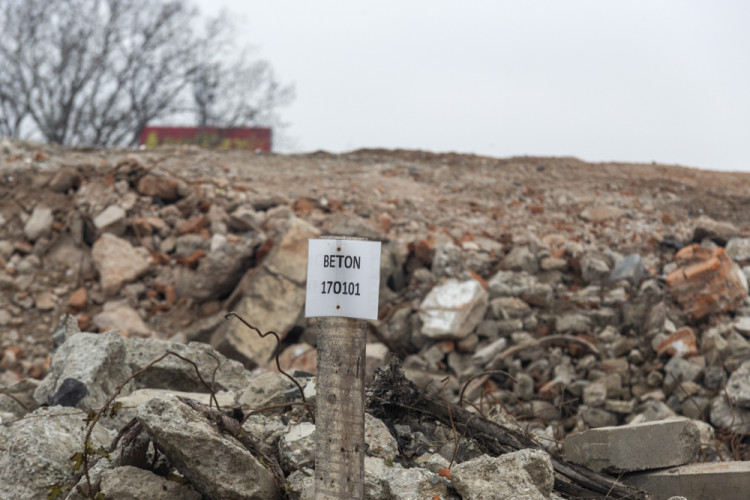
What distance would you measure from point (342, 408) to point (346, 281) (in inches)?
18.4

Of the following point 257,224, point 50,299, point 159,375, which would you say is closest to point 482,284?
point 257,224

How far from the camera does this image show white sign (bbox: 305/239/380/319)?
2.53 meters

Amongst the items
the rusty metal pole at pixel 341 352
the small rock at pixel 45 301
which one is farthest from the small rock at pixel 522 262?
the rusty metal pole at pixel 341 352

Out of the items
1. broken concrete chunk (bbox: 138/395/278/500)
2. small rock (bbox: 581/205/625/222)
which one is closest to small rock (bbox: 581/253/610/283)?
small rock (bbox: 581/205/625/222)

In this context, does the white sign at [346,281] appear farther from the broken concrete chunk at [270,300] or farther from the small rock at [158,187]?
the small rock at [158,187]

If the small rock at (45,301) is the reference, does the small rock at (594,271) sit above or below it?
above

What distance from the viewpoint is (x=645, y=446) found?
370 cm

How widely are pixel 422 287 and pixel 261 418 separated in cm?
475

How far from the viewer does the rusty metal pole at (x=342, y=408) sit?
2.58 m

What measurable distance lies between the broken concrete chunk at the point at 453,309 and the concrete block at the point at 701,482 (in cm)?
378

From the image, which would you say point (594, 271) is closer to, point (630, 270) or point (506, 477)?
point (630, 270)

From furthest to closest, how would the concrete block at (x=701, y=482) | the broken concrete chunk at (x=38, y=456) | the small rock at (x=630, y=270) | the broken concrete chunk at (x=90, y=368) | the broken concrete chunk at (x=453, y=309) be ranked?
the small rock at (x=630, y=270) < the broken concrete chunk at (x=453, y=309) < the broken concrete chunk at (x=90, y=368) < the concrete block at (x=701, y=482) < the broken concrete chunk at (x=38, y=456)

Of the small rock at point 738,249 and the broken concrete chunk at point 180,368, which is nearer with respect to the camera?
the broken concrete chunk at point 180,368

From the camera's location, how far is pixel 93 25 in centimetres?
1521
